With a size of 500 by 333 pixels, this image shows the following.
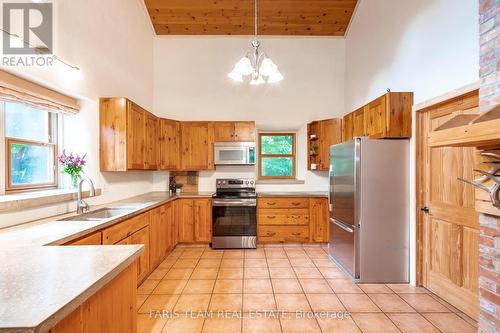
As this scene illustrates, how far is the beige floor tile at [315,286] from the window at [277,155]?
2299 millimetres

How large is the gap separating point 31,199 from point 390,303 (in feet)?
11.1

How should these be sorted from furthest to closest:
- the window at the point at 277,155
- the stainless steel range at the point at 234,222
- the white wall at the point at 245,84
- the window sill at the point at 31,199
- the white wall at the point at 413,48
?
the window at the point at 277,155 < the white wall at the point at 245,84 < the stainless steel range at the point at 234,222 < the white wall at the point at 413,48 < the window sill at the point at 31,199

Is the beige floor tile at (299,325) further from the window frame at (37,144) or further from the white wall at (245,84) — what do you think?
the white wall at (245,84)

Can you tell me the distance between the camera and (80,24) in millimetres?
2664

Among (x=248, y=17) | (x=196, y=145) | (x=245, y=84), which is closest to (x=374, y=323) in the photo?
(x=196, y=145)

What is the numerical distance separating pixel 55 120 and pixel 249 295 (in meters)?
2.83

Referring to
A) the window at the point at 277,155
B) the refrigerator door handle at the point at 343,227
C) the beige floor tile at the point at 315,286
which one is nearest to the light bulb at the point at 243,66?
the refrigerator door handle at the point at 343,227

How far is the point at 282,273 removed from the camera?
3133 mm

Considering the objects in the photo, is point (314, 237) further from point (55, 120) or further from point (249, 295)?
point (55, 120)

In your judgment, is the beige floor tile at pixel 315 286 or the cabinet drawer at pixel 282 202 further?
the cabinet drawer at pixel 282 202

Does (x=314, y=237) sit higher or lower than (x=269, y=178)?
lower

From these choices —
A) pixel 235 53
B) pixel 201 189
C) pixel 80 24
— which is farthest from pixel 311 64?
pixel 80 24

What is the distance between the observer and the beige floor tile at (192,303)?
7.69 ft

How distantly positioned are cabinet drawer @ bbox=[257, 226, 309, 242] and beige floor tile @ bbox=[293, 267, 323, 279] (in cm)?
93
